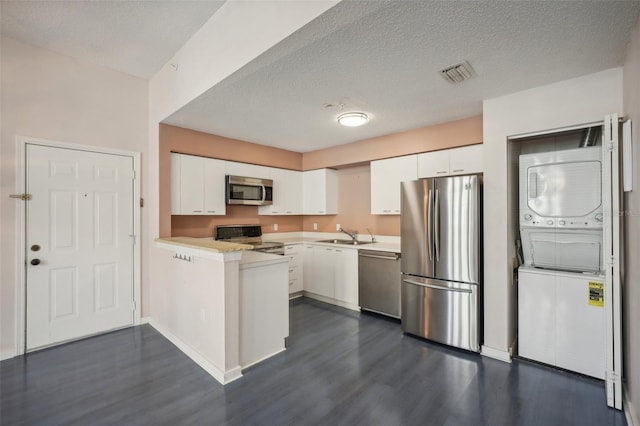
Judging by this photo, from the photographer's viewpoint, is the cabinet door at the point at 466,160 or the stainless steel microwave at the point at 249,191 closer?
the cabinet door at the point at 466,160

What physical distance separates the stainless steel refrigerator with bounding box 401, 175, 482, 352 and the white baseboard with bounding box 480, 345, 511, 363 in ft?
0.21

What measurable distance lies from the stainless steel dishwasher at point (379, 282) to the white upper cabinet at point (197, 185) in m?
2.20

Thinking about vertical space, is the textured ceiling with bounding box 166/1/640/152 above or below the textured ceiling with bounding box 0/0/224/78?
below

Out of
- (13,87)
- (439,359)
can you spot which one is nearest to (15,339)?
(13,87)

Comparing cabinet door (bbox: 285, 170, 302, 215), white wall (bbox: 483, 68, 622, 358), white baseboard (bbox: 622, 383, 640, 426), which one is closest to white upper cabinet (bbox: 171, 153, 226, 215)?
cabinet door (bbox: 285, 170, 302, 215)

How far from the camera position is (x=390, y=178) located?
4.15 metres

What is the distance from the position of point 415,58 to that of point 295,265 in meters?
3.42

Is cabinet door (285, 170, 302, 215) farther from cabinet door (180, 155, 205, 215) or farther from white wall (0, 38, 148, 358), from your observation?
white wall (0, 38, 148, 358)

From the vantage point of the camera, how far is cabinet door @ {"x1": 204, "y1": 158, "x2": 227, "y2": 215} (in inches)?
159

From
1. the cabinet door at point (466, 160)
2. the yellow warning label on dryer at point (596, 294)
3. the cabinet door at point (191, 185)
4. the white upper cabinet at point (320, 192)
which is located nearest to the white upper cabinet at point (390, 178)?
the cabinet door at point (466, 160)

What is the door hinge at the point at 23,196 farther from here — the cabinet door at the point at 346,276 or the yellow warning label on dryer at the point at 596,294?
the yellow warning label on dryer at the point at 596,294

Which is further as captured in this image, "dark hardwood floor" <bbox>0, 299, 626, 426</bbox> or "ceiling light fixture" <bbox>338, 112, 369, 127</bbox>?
"ceiling light fixture" <bbox>338, 112, 369, 127</bbox>

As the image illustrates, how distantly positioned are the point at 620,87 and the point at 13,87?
527cm

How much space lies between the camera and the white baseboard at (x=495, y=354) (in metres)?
2.68
